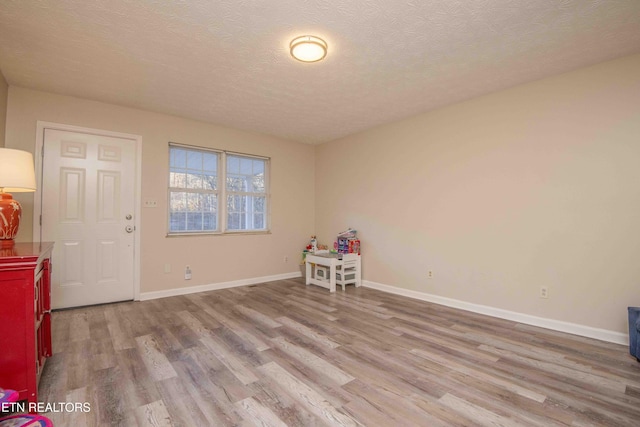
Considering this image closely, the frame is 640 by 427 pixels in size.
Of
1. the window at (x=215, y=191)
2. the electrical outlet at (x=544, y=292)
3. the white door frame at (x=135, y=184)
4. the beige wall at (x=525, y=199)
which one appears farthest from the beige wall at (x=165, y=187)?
the electrical outlet at (x=544, y=292)

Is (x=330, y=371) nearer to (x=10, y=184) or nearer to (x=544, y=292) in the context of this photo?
(x=544, y=292)

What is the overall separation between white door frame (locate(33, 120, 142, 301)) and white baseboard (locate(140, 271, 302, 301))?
0.17 metres

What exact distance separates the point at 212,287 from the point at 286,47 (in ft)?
11.4

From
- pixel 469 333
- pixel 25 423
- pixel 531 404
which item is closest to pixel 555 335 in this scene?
pixel 469 333

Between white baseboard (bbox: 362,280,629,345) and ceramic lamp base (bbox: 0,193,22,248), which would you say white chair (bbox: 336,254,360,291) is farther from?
ceramic lamp base (bbox: 0,193,22,248)

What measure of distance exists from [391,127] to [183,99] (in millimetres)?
2824

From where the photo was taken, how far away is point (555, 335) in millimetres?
2777

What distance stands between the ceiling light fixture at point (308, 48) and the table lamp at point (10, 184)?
2142 mm

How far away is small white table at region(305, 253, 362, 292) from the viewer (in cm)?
445

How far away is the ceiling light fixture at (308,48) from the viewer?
91.9 inches

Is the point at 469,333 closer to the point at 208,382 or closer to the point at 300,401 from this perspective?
the point at 300,401

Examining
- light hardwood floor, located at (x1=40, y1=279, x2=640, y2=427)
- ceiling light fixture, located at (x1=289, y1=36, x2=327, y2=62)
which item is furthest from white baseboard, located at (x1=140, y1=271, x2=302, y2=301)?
ceiling light fixture, located at (x1=289, y1=36, x2=327, y2=62)

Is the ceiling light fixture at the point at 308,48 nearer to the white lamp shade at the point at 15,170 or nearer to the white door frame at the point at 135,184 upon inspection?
the white lamp shade at the point at 15,170

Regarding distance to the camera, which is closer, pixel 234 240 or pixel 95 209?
pixel 95 209
